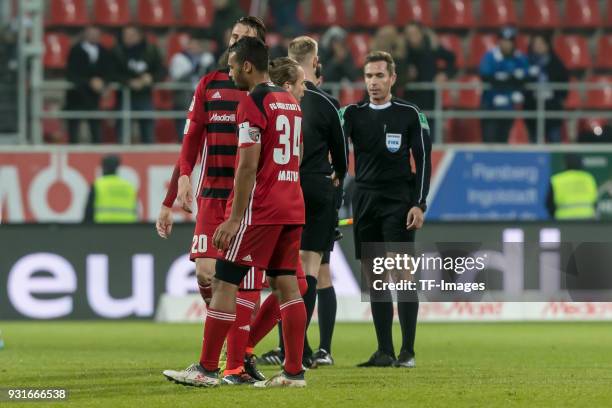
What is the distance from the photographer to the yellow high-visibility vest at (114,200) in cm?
1719

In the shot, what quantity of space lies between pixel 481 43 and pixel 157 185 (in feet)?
21.0

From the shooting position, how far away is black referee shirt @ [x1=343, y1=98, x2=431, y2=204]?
980 centimetres

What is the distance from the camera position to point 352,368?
9359mm

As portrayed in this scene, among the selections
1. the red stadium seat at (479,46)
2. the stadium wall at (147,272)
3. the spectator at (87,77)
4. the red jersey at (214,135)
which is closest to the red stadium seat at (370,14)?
the red stadium seat at (479,46)

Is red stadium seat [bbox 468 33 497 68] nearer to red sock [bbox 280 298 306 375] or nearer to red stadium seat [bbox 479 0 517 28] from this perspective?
red stadium seat [bbox 479 0 517 28]

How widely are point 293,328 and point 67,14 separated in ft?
49.6

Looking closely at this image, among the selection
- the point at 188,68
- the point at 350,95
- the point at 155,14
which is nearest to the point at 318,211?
the point at 188,68

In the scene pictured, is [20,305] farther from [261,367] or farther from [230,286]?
[230,286]

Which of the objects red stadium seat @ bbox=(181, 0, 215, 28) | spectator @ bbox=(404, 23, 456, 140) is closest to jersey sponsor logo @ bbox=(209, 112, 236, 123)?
spectator @ bbox=(404, 23, 456, 140)

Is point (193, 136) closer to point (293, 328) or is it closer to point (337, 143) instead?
point (337, 143)

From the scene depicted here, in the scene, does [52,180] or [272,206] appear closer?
[272,206]

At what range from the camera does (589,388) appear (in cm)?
785

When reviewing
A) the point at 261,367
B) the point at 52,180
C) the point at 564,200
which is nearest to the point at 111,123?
the point at 52,180

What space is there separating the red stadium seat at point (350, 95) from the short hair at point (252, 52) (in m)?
12.2
